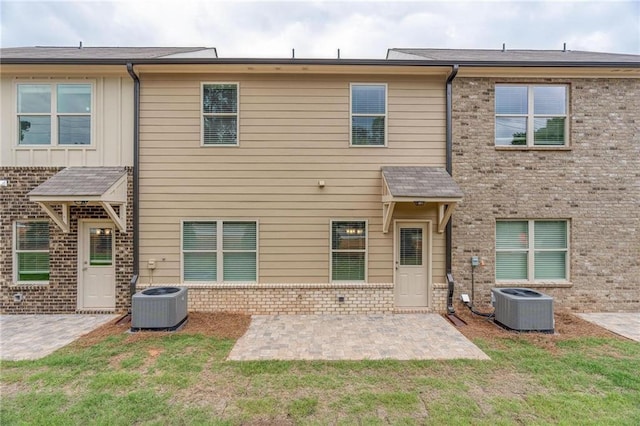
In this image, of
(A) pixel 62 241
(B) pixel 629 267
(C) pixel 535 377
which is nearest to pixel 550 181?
(B) pixel 629 267

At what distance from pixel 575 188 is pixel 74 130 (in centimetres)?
1167

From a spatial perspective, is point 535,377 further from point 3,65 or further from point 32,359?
point 3,65

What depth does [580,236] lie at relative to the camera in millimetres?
6590

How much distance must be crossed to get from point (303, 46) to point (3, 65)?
1335 cm

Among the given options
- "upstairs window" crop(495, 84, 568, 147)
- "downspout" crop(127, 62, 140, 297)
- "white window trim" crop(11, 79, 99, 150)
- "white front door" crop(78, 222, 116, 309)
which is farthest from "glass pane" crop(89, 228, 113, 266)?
"upstairs window" crop(495, 84, 568, 147)

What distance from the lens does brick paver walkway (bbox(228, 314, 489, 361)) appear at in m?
4.52

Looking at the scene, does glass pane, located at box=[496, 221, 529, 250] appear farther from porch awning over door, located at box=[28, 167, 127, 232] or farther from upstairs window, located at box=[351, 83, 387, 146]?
porch awning over door, located at box=[28, 167, 127, 232]

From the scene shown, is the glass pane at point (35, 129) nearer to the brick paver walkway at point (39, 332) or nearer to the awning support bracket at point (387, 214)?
the brick paver walkway at point (39, 332)

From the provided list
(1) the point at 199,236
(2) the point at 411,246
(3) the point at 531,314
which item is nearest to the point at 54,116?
(1) the point at 199,236

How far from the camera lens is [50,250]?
6.36 m

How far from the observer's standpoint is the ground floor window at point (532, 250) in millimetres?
6672

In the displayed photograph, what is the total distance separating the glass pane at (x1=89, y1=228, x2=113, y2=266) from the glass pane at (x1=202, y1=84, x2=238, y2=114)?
366 cm

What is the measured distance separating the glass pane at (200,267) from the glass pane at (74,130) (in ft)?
11.6

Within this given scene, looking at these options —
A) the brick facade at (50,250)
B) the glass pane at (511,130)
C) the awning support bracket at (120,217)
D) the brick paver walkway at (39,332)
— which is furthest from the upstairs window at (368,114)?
the brick paver walkway at (39,332)
